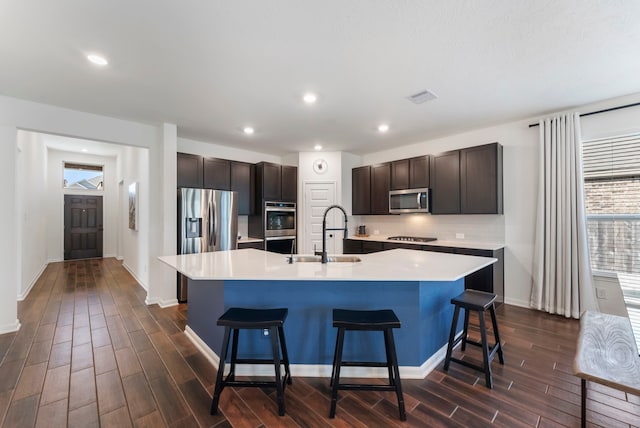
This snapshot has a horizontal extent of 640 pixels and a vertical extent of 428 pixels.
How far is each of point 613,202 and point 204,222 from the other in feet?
17.7

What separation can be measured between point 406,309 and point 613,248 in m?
2.97

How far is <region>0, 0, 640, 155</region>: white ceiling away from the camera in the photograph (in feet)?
5.86

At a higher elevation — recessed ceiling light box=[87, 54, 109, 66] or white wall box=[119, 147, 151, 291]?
recessed ceiling light box=[87, 54, 109, 66]

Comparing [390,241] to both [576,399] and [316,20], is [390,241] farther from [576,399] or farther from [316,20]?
[316,20]

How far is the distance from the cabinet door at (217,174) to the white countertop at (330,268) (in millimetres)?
2232

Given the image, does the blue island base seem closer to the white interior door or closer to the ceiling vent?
the ceiling vent

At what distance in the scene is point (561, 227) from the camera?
3449 mm

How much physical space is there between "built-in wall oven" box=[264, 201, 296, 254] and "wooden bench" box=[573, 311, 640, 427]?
155 inches

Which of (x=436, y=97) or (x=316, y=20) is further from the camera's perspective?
(x=436, y=97)

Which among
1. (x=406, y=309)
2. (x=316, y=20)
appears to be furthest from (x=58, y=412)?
(x=316, y=20)

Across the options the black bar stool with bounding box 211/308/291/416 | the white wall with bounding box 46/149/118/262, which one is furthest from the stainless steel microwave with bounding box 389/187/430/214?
the white wall with bounding box 46/149/118/262

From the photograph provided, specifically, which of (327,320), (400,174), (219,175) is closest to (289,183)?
Result: (219,175)

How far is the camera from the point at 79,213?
776 cm

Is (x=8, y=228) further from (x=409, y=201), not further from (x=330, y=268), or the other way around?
(x=409, y=201)
